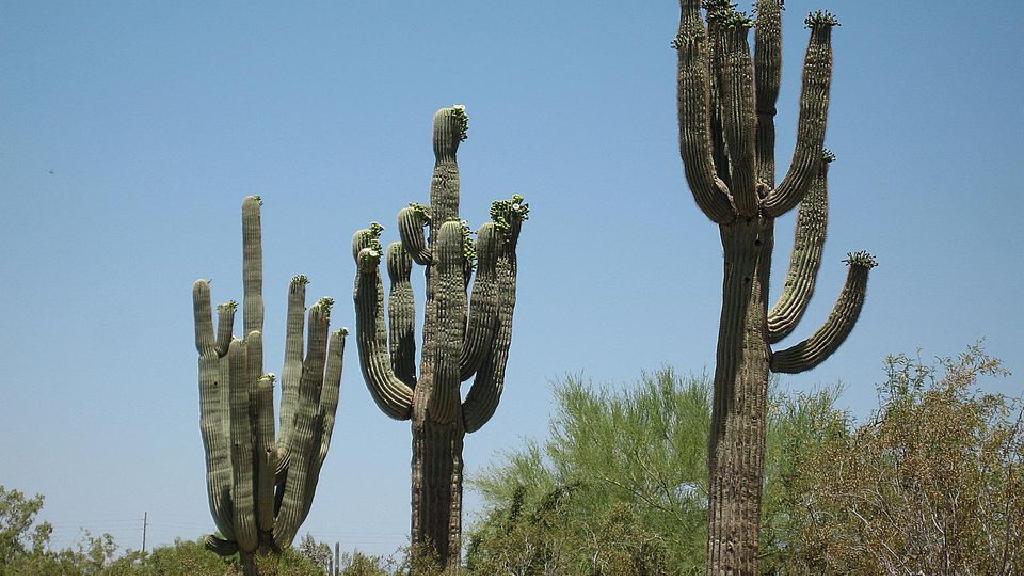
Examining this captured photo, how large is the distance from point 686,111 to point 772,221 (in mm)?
1466

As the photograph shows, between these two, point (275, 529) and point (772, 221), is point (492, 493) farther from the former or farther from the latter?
point (772, 221)

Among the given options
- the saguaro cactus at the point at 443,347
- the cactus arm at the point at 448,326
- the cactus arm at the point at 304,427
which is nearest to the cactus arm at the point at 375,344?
the saguaro cactus at the point at 443,347

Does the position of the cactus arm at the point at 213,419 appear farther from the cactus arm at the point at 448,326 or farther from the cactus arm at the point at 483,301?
the cactus arm at the point at 483,301

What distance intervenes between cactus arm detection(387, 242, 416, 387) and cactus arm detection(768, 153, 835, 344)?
4444mm

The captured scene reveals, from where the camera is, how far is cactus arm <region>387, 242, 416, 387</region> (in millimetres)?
Answer: 16125

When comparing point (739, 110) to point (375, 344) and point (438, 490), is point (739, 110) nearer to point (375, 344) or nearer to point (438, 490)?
point (375, 344)

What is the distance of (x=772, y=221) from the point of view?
45.5 feet

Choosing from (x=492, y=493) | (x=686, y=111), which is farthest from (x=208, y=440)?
(x=492, y=493)

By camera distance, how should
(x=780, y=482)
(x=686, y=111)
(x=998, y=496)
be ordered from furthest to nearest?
1. (x=780, y=482)
2. (x=686, y=111)
3. (x=998, y=496)

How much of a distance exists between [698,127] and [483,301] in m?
3.47

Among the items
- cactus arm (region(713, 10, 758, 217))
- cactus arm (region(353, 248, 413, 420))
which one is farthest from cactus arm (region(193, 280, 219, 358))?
cactus arm (region(713, 10, 758, 217))

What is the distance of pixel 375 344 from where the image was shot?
16062 mm

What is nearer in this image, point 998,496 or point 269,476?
point 998,496

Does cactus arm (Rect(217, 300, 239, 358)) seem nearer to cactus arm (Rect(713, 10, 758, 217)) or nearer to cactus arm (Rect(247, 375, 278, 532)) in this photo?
cactus arm (Rect(247, 375, 278, 532))
